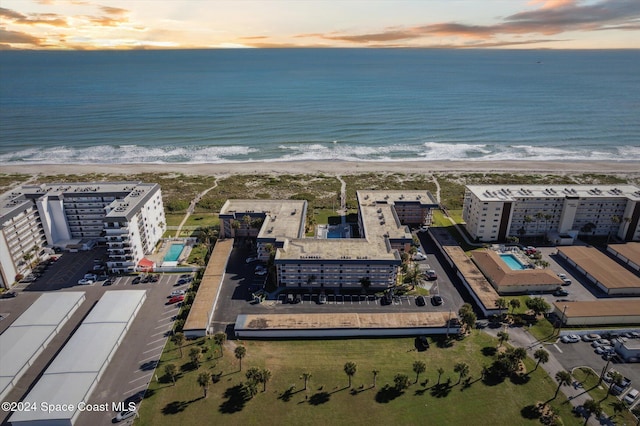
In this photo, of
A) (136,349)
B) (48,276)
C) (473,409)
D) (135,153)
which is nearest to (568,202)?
(473,409)

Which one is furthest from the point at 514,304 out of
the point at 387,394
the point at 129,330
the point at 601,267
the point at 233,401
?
the point at 129,330

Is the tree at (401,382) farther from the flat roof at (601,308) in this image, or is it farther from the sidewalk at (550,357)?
the flat roof at (601,308)

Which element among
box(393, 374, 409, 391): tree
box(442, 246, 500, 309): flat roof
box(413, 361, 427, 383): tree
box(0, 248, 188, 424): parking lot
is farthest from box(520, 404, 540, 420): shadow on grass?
box(0, 248, 188, 424): parking lot

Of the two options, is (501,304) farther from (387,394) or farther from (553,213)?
(553,213)

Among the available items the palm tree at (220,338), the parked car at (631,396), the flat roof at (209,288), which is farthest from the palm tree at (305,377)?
the parked car at (631,396)

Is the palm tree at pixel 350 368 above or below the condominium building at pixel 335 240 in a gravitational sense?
below

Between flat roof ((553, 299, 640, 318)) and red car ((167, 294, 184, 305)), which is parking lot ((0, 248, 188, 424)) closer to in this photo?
red car ((167, 294, 184, 305))
